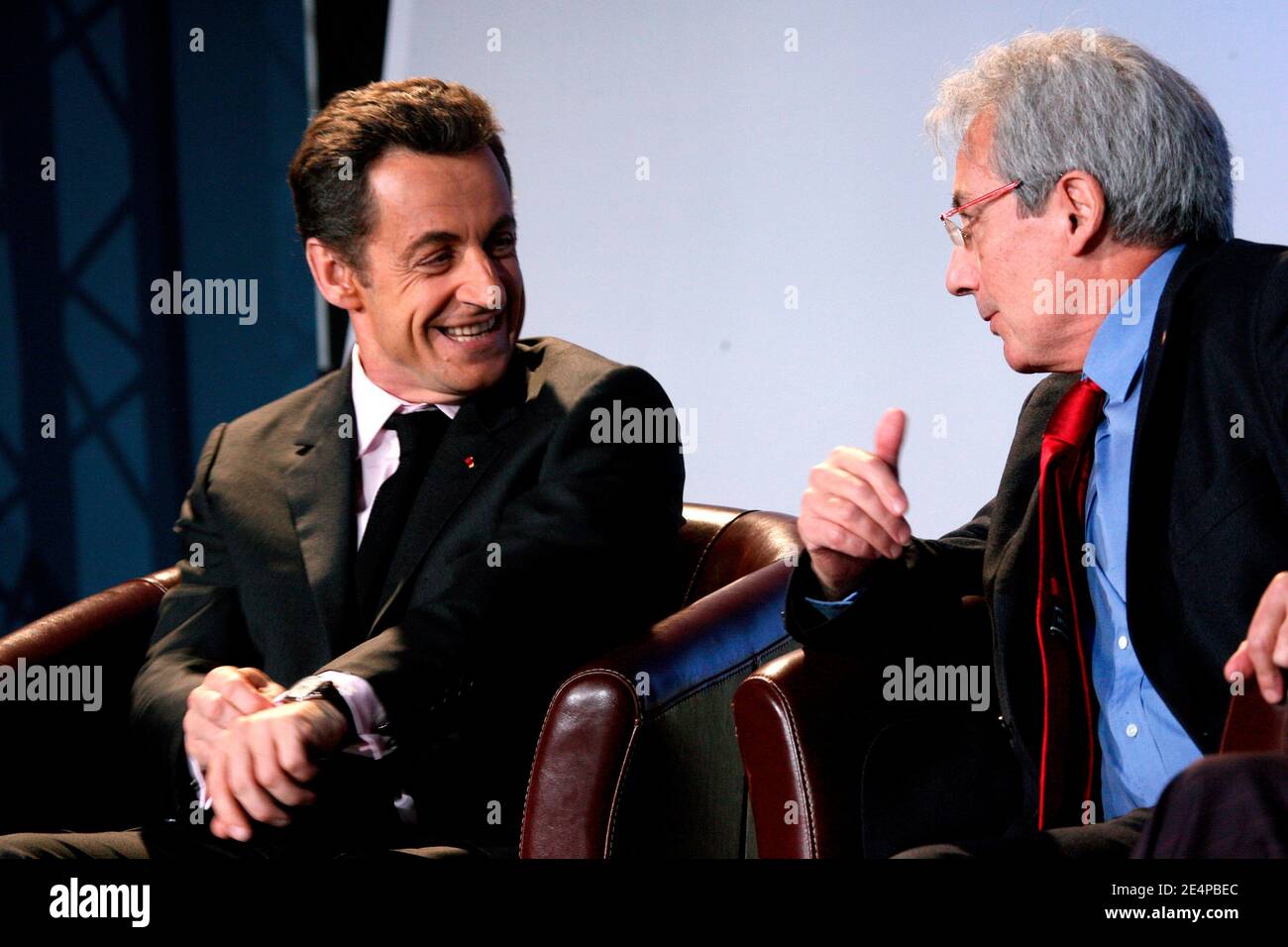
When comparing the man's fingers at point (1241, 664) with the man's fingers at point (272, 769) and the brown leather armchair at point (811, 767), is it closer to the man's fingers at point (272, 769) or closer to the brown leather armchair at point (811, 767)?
the brown leather armchair at point (811, 767)

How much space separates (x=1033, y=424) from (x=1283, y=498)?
1.42 feet

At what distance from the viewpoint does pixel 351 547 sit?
2.23m

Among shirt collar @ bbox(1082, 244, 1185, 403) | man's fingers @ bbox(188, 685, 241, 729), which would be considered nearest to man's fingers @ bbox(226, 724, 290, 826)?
man's fingers @ bbox(188, 685, 241, 729)

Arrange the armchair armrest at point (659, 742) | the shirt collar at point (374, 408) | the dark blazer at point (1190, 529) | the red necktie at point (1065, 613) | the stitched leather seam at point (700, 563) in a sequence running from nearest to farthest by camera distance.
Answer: the dark blazer at point (1190, 529)
the red necktie at point (1065, 613)
the armchair armrest at point (659, 742)
the shirt collar at point (374, 408)
the stitched leather seam at point (700, 563)

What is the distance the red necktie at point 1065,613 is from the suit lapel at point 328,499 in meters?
1.05

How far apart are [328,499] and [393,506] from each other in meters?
0.11

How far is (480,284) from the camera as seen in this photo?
2270 millimetres

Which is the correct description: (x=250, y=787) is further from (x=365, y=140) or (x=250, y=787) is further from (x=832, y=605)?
(x=365, y=140)

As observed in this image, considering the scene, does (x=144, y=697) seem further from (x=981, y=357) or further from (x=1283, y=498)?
(x=981, y=357)

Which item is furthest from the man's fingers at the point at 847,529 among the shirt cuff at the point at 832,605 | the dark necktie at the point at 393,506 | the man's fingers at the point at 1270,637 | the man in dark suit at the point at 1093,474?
the dark necktie at the point at 393,506

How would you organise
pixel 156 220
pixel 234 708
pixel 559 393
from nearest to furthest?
pixel 234 708 < pixel 559 393 < pixel 156 220

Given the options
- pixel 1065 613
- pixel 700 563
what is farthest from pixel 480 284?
pixel 1065 613

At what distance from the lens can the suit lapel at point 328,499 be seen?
7.20 feet
